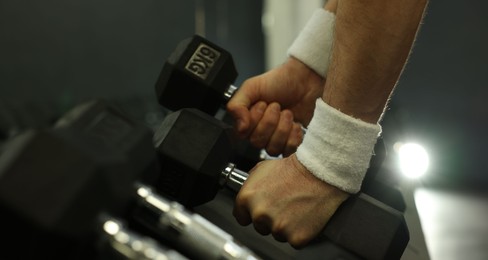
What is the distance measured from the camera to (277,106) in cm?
112

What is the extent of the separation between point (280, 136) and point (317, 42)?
0.22m

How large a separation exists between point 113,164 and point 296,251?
41 centimetres

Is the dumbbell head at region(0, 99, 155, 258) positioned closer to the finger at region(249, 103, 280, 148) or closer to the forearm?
the forearm

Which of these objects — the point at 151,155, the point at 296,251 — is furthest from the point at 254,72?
the point at 151,155

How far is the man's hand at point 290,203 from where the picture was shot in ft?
2.57

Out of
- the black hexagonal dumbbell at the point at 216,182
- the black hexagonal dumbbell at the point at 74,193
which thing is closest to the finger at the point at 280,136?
the black hexagonal dumbbell at the point at 216,182

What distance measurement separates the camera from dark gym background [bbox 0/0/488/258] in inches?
99.7

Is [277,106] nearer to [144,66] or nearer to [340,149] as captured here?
[340,149]

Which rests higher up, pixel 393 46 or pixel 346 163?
pixel 393 46

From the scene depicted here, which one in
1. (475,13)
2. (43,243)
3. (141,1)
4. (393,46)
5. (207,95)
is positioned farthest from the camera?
(141,1)

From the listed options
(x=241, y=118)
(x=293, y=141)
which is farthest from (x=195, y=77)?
(x=293, y=141)

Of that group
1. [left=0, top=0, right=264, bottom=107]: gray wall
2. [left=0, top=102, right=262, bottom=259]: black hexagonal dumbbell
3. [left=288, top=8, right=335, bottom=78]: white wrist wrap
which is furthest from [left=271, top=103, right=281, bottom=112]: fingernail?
[left=0, top=0, right=264, bottom=107]: gray wall

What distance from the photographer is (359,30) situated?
777mm

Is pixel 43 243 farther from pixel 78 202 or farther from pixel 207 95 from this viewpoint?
pixel 207 95
